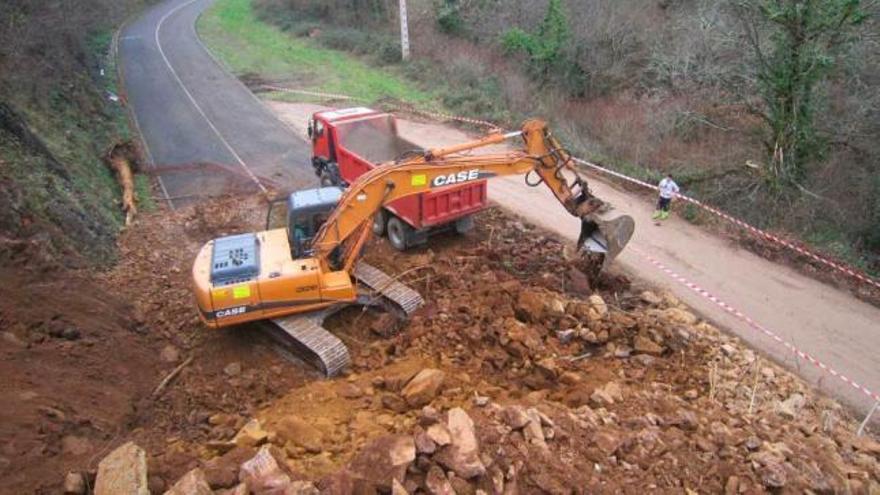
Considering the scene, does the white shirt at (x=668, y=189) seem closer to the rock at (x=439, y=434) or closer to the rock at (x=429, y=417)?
the rock at (x=429, y=417)

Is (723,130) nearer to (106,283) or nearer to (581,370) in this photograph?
(581,370)

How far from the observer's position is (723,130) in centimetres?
1736

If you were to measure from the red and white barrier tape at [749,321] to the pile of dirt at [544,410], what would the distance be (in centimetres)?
79

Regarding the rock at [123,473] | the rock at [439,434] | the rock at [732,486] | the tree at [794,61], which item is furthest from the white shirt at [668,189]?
the rock at [123,473]

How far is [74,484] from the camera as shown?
5891 mm

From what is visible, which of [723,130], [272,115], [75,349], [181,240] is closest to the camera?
[75,349]

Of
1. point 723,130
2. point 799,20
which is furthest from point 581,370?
point 723,130

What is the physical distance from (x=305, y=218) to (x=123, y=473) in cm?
457

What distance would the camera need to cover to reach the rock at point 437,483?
5.68 m

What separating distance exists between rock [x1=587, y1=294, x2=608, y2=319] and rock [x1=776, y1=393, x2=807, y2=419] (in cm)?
260

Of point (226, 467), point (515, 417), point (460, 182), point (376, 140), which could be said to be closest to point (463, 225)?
point (460, 182)

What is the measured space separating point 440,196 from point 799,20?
27.9 feet

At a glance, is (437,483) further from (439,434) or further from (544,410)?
(544,410)

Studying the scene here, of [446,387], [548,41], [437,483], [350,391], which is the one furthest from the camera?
[548,41]
